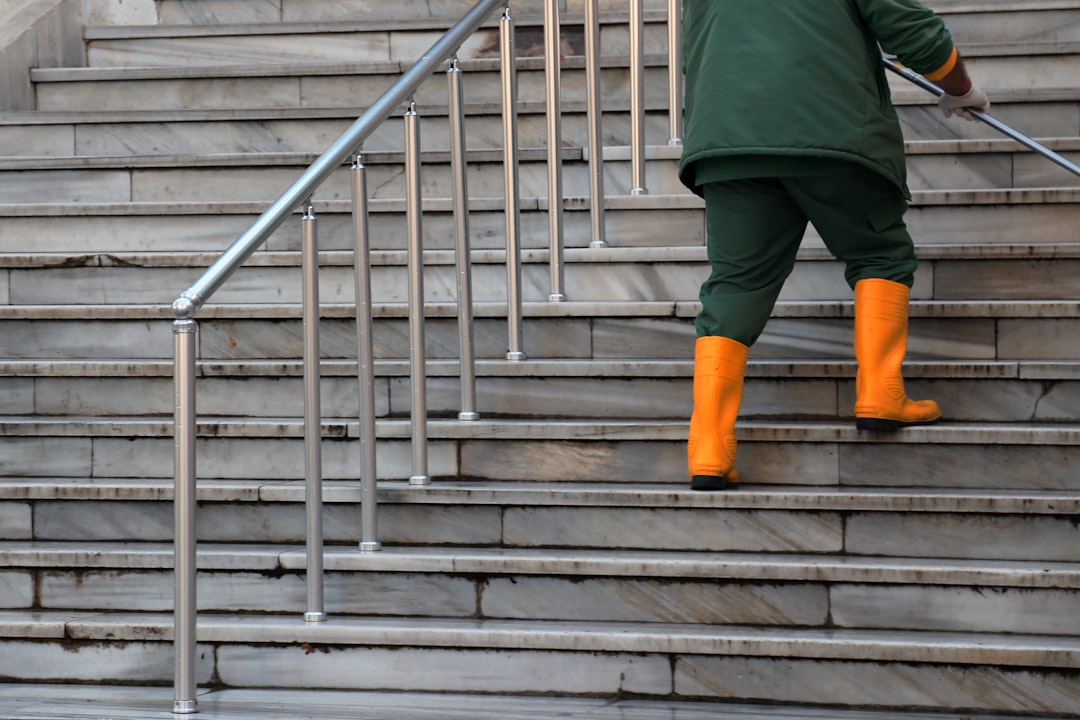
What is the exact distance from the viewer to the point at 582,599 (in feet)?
10.5

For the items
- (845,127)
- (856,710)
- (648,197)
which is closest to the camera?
(856,710)

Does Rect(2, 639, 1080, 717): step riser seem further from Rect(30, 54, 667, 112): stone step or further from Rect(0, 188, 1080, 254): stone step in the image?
Rect(30, 54, 667, 112): stone step

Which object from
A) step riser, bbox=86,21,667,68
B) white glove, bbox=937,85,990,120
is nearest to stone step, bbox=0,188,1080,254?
white glove, bbox=937,85,990,120

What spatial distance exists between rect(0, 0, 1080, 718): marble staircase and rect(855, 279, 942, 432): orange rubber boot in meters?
0.08

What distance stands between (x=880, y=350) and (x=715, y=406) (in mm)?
417

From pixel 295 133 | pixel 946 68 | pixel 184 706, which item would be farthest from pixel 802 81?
pixel 295 133

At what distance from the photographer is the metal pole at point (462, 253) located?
360 cm

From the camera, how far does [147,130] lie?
17.3ft

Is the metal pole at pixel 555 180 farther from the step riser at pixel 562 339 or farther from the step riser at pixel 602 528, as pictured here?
the step riser at pixel 602 528

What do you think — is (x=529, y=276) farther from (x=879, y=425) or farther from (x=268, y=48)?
(x=268, y=48)

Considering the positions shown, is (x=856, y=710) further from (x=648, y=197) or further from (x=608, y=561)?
(x=648, y=197)

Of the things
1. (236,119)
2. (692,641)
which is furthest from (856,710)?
(236,119)

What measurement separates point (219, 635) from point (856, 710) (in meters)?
1.40

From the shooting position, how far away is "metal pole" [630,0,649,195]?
4.36 m
